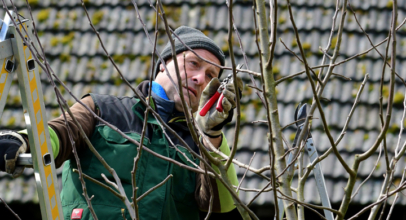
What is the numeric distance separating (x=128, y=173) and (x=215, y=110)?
15.8 inches

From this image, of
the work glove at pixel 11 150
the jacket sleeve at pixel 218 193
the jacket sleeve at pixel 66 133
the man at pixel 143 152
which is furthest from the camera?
the jacket sleeve at pixel 218 193

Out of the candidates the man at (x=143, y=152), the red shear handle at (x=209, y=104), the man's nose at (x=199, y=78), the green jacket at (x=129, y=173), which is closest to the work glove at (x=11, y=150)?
the man at (x=143, y=152)

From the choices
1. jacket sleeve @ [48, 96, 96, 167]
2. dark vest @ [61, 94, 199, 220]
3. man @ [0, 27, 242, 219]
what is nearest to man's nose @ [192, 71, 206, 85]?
man @ [0, 27, 242, 219]

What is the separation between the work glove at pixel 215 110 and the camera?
1692 mm

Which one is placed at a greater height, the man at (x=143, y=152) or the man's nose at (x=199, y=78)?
the man's nose at (x=199, y=78)

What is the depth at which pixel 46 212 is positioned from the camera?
4.69 ft

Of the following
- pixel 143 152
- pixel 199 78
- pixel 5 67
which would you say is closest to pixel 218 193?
pixel 143 152

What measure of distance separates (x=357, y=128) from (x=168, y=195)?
7.36 feet

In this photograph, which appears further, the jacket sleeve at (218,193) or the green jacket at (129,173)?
the jacket sleeve at (218,193)

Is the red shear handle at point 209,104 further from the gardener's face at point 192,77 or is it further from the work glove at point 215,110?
the gardener's face at point 192,77

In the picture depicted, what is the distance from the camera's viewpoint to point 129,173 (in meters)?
1.84

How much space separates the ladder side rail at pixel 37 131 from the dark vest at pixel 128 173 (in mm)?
328

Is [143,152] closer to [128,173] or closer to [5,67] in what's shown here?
[128,173]

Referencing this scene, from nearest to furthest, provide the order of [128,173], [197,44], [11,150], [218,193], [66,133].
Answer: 1. [11,150]
2. [66,133]
3. [128,173]
4. [218,193]
5. [197,44]
